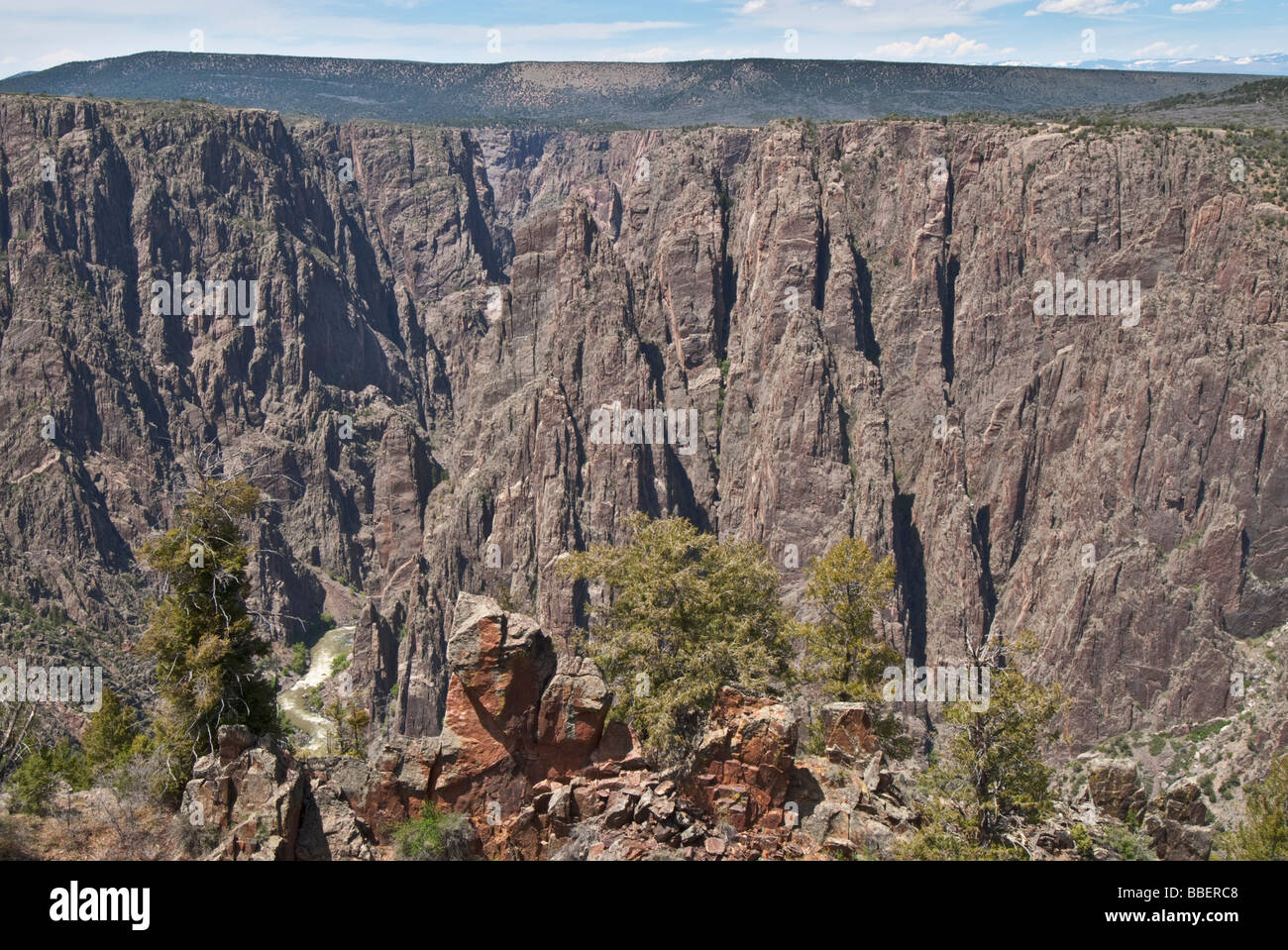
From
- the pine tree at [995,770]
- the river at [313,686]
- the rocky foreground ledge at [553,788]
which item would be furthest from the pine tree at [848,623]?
the river at [313,686]

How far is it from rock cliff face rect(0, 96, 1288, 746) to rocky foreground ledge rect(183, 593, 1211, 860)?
279 ft

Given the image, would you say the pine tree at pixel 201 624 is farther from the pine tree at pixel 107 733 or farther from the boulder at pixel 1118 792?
the boulder at pixel 1118 792

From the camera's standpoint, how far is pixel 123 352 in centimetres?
19450

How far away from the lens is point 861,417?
137875mm

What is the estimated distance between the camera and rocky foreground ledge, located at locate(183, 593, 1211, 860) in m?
26.0

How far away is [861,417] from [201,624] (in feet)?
379

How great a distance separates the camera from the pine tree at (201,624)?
30.9 metres

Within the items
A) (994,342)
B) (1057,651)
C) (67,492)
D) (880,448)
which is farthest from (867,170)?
(67,492)

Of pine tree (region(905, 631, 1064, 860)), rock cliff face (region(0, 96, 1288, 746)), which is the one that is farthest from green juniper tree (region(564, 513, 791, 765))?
rock cliff face (region(0, 96, 1288, 746))

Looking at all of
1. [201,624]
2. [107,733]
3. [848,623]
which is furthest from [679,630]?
[107,733]

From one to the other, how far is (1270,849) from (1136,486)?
282 feet

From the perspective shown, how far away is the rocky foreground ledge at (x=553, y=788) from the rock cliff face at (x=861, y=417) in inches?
3346

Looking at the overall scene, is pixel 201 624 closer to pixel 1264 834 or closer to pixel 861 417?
pixel 1264 834

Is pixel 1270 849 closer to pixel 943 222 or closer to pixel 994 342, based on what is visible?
pixel 994 342
